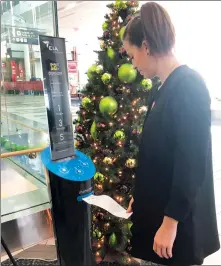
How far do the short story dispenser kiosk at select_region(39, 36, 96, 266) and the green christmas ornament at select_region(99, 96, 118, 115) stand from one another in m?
0.36

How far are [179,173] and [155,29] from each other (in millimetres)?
491

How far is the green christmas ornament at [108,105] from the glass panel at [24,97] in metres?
0.93

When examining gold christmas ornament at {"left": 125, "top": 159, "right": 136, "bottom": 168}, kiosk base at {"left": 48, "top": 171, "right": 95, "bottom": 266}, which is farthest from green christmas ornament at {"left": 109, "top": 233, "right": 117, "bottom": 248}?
gold christmas ornament at {"left": 125, "top": 159, "right": 136, "bottom": 168}

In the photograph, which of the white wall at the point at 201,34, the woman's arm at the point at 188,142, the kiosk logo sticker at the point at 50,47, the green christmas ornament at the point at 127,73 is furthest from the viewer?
the white wall at the point at 201,34

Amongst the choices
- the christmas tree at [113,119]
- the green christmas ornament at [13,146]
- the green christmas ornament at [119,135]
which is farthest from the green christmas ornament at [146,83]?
the green christmas ornament at [13,146]

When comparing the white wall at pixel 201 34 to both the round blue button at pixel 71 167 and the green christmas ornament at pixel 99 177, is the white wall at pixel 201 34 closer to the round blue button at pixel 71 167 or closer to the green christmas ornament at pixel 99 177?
the green christmas ornament at pixel 99 177

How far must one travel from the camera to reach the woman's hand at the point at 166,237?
2.97ft

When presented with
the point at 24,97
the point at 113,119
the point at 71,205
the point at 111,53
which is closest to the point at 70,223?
the point at 71,205

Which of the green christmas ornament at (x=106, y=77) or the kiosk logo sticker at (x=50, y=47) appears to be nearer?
the kiosk logo sticker at (x=50, y=47)

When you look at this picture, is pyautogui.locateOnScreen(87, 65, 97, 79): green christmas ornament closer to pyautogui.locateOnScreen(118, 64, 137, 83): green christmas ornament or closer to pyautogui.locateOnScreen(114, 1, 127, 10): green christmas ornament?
pyautogui.locateOnScreen(118, 64, 137, 83): green christmas ornament

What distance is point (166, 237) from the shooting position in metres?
0.92

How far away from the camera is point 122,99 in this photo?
1.87 meters

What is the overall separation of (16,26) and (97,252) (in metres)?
2.07

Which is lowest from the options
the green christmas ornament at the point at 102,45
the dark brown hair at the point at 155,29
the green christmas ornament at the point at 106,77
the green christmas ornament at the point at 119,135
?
the green christmas ornament at the point at 119,135
